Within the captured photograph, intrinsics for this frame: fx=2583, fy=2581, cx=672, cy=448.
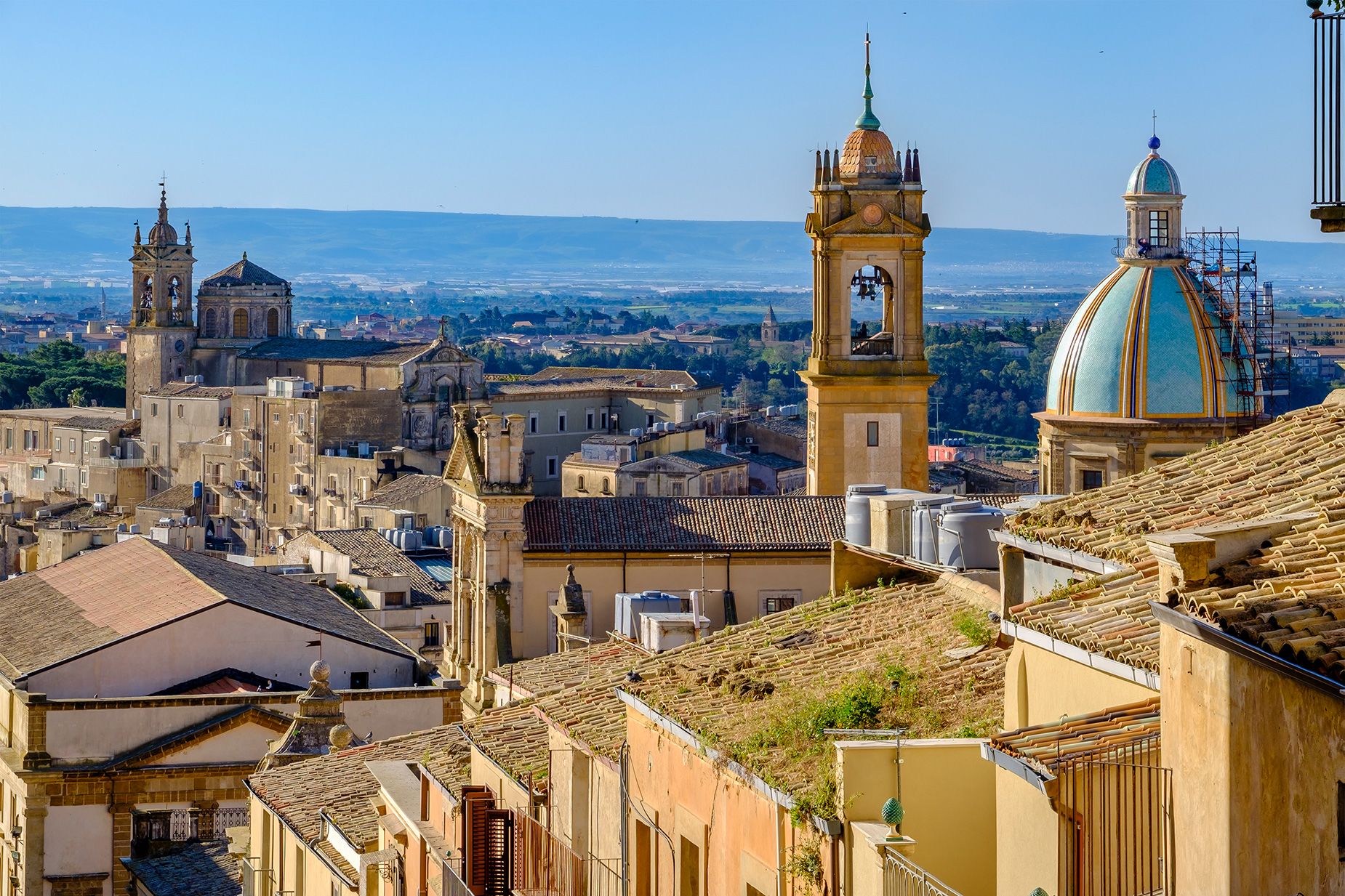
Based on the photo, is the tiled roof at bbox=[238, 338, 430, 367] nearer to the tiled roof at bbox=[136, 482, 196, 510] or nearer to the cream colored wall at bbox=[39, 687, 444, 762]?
the tiled roof at bbox=[136, 482, 196, 510]

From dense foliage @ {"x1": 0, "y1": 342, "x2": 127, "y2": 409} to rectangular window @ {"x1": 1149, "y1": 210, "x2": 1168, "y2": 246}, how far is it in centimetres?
10995

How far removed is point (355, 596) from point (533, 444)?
46901 millimetres

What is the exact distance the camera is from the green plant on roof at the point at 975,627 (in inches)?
430

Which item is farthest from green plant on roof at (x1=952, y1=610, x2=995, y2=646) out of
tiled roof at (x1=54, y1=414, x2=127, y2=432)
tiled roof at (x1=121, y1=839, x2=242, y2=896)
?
tiled roof at (x1=54, y1=414, x2=127, y2=432)

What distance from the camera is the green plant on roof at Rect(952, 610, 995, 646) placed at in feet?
35.9

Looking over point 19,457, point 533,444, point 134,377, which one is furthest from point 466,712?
point 134,377

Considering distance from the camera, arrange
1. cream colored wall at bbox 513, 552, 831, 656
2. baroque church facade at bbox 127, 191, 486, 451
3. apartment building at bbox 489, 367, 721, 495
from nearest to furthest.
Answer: cream colored wall at bbox 513, 552, 831, 656
apartment building at bbox 489, 367, 721, 495
baroque church facade at bbox 127, 191, 486, 451

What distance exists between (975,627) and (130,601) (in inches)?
826

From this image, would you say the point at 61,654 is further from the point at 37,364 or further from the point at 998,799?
the point at 37,364

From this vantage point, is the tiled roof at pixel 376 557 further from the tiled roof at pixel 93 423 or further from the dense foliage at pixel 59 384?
the dense foliage at pixel 59 384

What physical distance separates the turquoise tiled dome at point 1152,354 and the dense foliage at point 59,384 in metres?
110

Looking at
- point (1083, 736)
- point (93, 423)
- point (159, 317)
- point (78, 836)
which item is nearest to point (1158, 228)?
point (78, 836)

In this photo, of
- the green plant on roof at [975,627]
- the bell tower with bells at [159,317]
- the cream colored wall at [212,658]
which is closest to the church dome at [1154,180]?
the cream colored wall at [212,658]

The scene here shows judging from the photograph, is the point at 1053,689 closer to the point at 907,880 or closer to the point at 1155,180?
the point at 907,880
